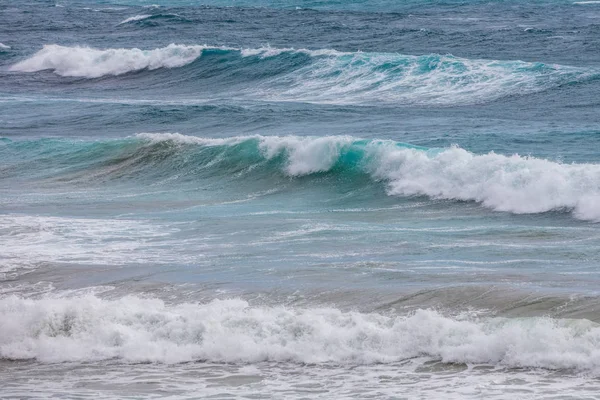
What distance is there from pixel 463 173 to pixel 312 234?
3.79m

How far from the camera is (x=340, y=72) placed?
31844 millimetres

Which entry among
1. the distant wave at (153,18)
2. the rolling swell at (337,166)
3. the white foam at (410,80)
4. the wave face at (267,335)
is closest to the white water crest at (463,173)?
the rolling swell at (337,166)

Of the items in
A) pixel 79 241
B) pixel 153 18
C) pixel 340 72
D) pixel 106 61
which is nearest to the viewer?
pixel 79 241

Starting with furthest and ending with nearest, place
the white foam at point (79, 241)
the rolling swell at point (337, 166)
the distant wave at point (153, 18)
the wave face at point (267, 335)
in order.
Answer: the distant wave at point (153, 18)
the rolling swell at point (337, 166)
the white foam at point (79, 241)
the wave face at point (267, 335)

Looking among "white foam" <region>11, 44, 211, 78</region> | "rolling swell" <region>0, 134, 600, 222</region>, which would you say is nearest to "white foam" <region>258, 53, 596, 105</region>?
"white foam" <region>11, 44, 211, 78</region>

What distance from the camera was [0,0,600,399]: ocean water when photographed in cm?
952

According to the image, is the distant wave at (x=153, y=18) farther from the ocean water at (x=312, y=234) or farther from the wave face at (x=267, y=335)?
the wave face at (x=267, y=335)

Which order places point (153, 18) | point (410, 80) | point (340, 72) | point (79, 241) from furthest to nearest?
point (153, 18) → point (340, 72) → point (410, 80) → point (79, 241)

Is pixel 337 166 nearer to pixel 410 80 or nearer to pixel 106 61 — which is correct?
pixel 410 80

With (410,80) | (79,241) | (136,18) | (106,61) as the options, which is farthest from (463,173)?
(136,18)

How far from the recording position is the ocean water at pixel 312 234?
375 inches

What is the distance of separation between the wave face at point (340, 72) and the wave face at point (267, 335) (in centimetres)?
1665

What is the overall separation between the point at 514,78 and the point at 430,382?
67.4ft

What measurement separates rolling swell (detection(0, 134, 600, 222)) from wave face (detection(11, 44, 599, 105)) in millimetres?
7621
